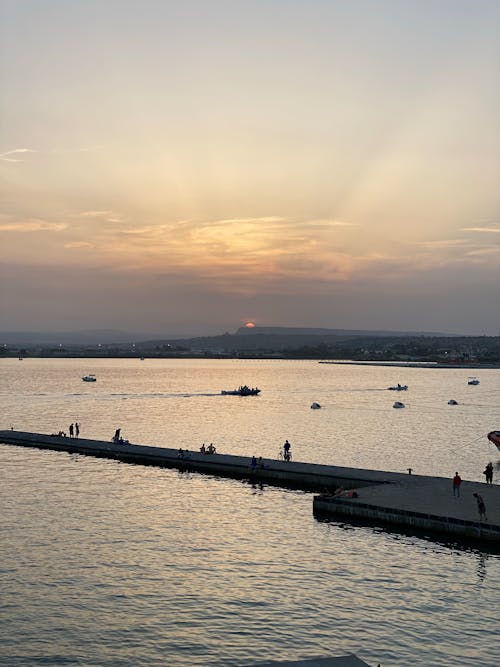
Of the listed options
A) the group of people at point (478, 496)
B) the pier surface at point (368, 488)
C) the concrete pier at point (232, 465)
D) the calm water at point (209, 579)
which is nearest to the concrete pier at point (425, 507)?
the pier surface at point (368, 488)

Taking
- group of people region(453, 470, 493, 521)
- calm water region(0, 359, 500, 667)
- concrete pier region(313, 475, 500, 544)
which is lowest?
calm water region(0, 359, 500, 667)

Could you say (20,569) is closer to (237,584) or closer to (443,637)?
(237,584)

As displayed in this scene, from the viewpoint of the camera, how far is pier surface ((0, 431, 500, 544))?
37.7 metres

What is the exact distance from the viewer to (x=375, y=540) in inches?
1460

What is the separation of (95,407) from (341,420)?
158 feet

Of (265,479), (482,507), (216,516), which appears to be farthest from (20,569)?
(265,479)

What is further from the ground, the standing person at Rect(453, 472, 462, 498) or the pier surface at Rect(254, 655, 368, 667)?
the standing person at Rect(453, 472, 462, 498)

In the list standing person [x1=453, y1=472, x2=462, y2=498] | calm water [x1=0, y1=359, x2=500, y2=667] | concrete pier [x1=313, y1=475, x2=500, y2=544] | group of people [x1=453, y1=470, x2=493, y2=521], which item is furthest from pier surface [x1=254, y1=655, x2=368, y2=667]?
standing person [x1=453, y1=472, x2=462, y2=498]

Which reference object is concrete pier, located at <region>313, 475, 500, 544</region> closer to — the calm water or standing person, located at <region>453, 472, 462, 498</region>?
standing person, located at <region>453, 472, 462, 498</region>

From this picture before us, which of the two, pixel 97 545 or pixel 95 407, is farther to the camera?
pixel 95 407

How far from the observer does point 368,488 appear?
46688 millimetres

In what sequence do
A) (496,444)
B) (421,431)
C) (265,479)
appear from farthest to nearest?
(421,431) → (496,444) → (265,479)

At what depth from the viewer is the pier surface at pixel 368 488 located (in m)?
37.7

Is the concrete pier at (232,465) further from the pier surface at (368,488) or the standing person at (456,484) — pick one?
the standing person at (456,484)
